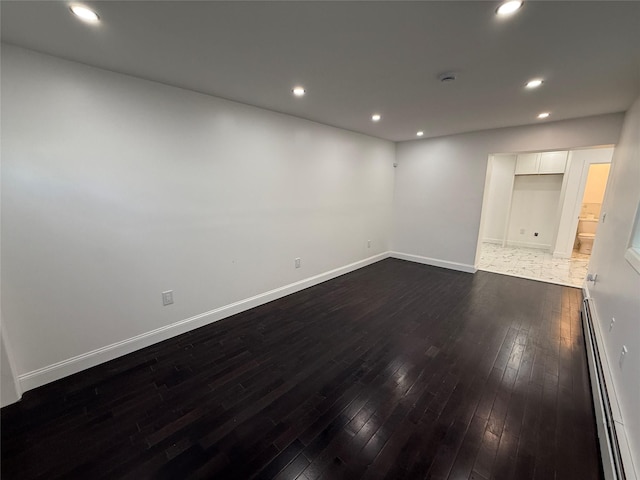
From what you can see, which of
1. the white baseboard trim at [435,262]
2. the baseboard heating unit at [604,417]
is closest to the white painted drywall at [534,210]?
the white baseboard trim at [435,262]

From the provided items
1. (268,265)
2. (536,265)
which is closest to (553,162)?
(536,265)

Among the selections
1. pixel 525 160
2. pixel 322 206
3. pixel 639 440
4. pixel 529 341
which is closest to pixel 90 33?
pixel 322 206

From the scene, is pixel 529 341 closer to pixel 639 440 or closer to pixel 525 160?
pixel 639 440

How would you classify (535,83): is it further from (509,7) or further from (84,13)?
(84,13)

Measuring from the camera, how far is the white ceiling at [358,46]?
1.37 meters

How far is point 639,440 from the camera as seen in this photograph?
1.20 m

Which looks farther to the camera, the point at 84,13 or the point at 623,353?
the point at 623,353

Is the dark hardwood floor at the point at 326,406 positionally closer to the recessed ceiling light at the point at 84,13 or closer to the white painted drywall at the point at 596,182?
the recessed ceiling light at the point at 84,13

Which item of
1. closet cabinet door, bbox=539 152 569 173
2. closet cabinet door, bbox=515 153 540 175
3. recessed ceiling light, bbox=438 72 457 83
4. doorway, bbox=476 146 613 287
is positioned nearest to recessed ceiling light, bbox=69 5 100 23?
recessed ceiling light, bbox=438 72 457 83

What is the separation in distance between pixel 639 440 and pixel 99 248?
359 centimetres

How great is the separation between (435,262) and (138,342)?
15.9ft

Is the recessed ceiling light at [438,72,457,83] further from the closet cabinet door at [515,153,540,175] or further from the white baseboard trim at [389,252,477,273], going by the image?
the closet cabinet door at [515,153,540,175]

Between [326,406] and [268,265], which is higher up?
[268,265]

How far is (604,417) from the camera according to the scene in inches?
62.7
